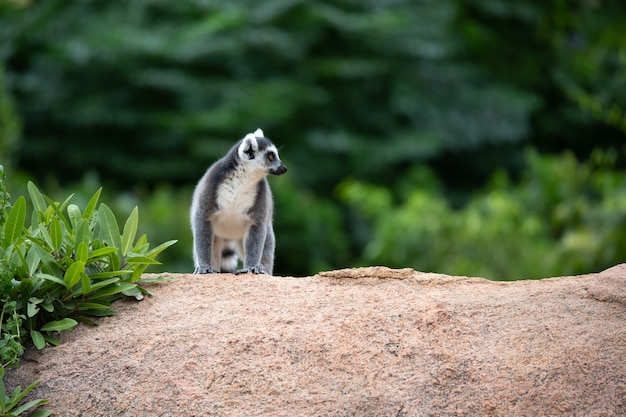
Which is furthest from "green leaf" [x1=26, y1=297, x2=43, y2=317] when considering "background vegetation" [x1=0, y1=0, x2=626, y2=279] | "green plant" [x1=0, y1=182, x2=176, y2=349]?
"background vegetation" [x1=0, y1=0, x2=626, y2=279]

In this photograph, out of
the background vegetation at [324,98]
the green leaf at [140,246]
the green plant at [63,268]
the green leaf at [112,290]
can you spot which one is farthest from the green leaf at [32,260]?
the background vegetation at [324,98]

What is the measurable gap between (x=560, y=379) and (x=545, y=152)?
541 inches

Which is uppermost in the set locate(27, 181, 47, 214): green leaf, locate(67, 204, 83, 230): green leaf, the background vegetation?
locate(27, 181, 47, 214): green leaf

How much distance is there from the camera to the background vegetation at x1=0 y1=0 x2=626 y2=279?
1382 centimetres

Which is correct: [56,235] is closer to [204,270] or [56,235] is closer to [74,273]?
[74,273]

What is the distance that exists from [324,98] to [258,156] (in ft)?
29.7

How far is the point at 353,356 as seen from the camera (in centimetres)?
414

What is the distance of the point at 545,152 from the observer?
17.1m

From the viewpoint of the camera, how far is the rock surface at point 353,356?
12.8 feet

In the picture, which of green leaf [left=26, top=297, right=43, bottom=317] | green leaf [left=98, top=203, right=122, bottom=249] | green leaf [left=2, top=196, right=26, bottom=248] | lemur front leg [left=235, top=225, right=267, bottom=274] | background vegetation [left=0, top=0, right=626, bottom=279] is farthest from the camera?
background vegetation [left=0, top=0, right=626, bottom=279]

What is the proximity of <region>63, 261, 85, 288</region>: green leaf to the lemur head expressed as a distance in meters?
1.74

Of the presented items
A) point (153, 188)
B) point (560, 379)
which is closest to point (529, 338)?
point (560, 379)

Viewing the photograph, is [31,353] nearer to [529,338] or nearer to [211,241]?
[211,241]

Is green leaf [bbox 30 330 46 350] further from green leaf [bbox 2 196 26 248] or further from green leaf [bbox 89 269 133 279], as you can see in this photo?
green leaf [bbox 2 196 26 248]
